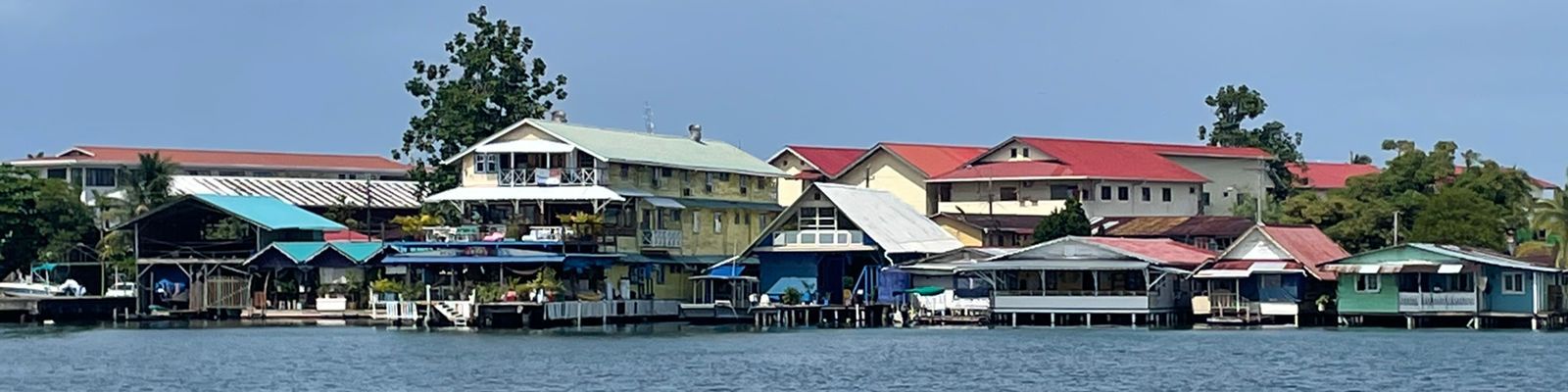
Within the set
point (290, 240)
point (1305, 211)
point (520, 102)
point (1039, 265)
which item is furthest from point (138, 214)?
point (1305, 211)

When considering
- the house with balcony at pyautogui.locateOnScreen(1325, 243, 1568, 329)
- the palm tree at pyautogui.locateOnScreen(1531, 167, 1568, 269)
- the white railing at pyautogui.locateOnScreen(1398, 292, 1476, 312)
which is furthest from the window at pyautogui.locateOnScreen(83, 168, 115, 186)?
the palm tree at pyautogui.locateOnScreen(1531, 167, 1568, 269)

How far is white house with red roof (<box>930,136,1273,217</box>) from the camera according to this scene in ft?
275

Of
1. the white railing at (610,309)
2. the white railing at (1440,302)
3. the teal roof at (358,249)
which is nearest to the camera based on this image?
the white railing at (1440,302)

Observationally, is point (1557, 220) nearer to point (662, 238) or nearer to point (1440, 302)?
point (1440, 302)

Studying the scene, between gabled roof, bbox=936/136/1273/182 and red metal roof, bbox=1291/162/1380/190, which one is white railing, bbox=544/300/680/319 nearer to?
gabled roof, bbox=936/136/1273/182

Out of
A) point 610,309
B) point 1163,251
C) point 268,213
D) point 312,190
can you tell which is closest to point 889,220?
point 1163,251

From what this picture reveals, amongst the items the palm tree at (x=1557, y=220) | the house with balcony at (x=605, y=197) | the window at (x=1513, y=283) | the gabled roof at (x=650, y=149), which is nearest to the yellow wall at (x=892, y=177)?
the gabled roof at (x=650, y=149)

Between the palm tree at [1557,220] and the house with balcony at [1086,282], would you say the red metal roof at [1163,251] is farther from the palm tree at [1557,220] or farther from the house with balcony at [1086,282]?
the palm tree at [1557,220]

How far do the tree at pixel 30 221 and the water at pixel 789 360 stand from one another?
12.6 metres

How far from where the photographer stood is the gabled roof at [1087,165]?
275ft

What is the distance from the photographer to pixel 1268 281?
6625 cm

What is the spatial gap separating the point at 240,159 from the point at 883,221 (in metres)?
48.0

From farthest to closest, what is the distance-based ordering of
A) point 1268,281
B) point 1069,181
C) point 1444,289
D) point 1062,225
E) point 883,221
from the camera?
point 1069,181 < point 1062,225 < point 883,221 < point 1268,281 < point 1444,289

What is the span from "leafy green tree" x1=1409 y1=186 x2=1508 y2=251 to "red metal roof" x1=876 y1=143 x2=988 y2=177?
1864cm
